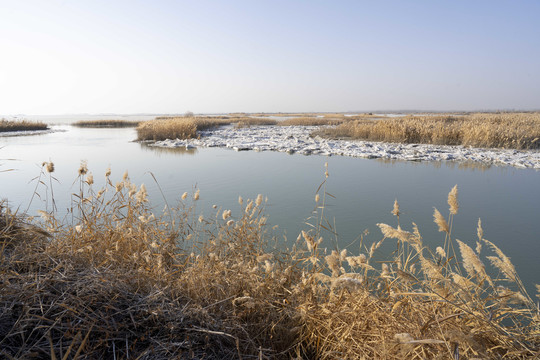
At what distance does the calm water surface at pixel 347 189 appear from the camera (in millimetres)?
4145

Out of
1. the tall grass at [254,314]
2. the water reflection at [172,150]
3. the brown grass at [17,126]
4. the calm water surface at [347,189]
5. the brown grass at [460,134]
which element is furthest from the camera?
the brown grass at [17,126]

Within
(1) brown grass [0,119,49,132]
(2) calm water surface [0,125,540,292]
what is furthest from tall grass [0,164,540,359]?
(1) brown grass [0,119,49,132]

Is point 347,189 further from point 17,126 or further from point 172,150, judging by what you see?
point 17,126

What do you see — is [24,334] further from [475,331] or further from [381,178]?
[381,178]

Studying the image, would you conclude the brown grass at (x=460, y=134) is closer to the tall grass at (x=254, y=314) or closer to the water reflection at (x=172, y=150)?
the water reflection at (x=172, y=150)

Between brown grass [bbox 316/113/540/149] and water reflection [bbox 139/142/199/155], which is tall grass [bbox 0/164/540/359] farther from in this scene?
brown grass [bbox 316/113/540/149]

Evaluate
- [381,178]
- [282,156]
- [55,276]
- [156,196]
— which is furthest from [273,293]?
[282,156]

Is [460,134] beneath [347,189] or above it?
above

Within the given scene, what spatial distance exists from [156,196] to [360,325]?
4.71 metres

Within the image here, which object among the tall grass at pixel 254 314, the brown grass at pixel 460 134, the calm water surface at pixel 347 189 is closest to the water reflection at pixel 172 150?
the calm water surface at pixel 347 189

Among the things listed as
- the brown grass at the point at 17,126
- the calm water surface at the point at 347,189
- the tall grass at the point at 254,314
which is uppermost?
the brown grass at the point at 17,126

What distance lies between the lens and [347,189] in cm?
629

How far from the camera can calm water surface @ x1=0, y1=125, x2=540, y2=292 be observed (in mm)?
4145

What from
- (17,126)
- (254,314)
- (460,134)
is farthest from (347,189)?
(17,126)
